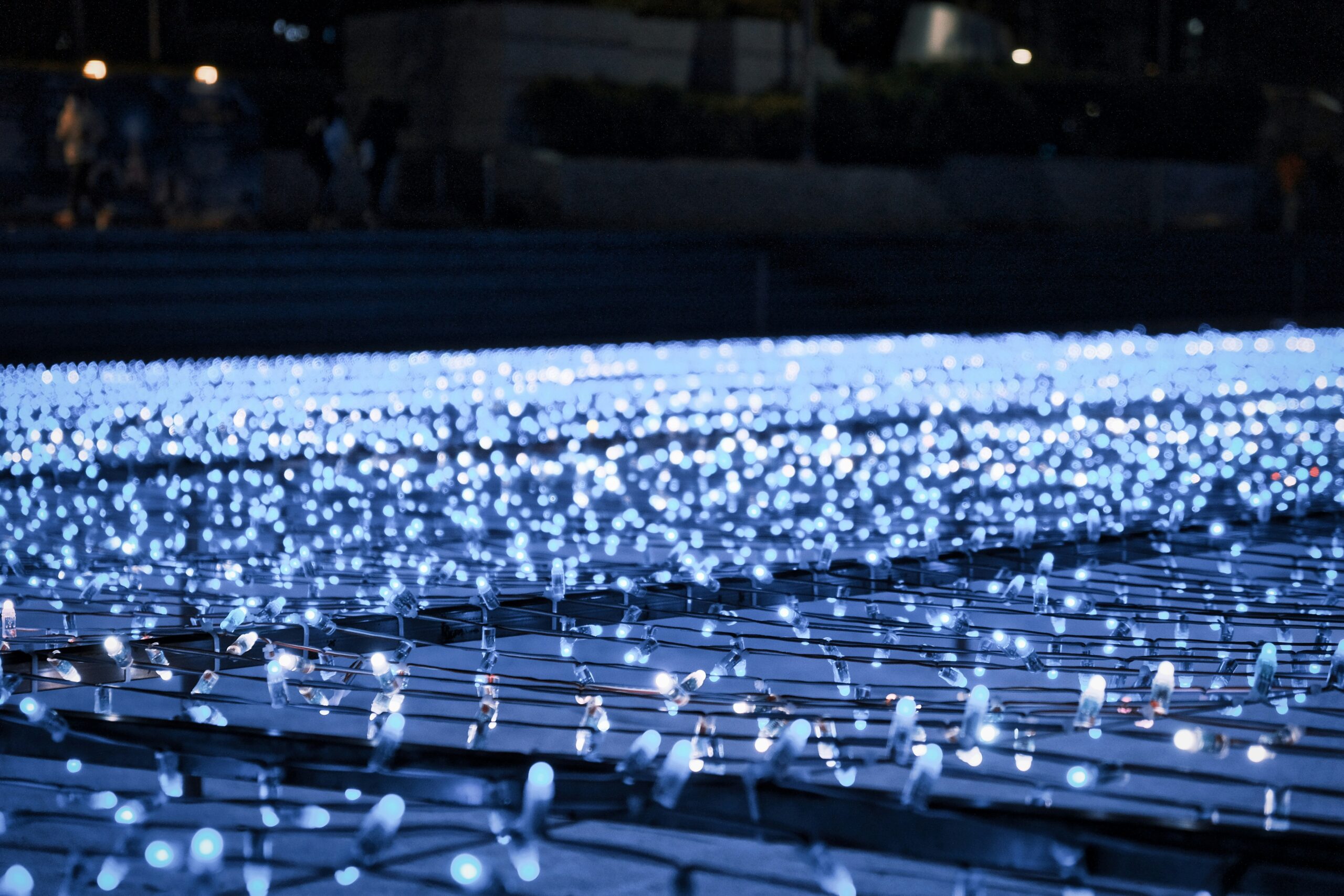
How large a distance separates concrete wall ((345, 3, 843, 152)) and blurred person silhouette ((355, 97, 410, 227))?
1.80m

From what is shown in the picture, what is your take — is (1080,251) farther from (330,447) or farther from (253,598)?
(253,598)

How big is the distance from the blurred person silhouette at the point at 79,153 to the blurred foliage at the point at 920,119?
6.03 meters

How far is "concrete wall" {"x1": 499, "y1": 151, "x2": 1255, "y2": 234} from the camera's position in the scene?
59.1 feet

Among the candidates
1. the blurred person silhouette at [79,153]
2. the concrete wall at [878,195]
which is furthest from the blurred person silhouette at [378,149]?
the blurred person silhouette at [79,153]

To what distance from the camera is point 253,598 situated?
3211 millimetres

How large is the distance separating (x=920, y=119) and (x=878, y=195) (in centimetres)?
215

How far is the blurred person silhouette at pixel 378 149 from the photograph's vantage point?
52.4 ft

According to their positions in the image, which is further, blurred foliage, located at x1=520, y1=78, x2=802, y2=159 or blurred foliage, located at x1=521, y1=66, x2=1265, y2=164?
blurred foliage, located at x1=521, y1=66, x2=1265, y2=164

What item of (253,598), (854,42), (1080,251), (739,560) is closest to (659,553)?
(739,560)

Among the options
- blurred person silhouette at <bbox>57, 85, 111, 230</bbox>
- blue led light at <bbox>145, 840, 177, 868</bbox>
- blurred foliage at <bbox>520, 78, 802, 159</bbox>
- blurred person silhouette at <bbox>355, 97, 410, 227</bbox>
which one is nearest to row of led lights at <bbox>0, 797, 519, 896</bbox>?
blue led light at <bbox>145, 840, 177, 868</bbox>

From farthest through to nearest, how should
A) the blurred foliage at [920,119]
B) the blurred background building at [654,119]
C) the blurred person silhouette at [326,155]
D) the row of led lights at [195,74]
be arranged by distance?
the blurred foliage at [920,119] → the blurred person silhouette at [326,155] → the blurred background building at [654,119] → the row of led lights at [195,74]

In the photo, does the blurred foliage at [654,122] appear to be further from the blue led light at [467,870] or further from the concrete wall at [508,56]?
the blue led light at [467,870]

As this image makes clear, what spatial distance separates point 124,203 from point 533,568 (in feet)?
37.4

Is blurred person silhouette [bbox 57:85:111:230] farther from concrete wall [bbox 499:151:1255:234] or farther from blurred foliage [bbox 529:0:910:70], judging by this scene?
blurred foliage [bbox 529:0:910:70]
